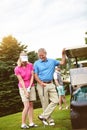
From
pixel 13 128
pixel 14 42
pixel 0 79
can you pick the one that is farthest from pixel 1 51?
pixel 13 128

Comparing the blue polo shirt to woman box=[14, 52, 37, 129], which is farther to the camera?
the blue polo shirt

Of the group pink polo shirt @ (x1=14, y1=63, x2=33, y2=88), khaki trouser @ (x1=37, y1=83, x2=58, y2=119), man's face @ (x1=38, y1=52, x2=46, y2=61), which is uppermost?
man's face @ (x1=38, y1=52, x2=46, y2=61)

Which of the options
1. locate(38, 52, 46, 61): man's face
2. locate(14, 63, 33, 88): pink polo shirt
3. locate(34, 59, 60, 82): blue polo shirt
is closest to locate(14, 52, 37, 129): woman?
locate(14, 63, 33, 88): pink polo shirt

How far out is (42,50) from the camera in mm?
9898

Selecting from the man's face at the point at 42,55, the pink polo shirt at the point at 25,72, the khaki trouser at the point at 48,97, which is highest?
the man's face at the point at 42,55

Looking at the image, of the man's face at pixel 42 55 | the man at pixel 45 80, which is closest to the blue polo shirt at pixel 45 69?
the man at pixel 45 80

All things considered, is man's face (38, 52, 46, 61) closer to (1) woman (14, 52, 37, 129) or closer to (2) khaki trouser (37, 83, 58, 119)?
(1) woman (14, 52, 37, 129)

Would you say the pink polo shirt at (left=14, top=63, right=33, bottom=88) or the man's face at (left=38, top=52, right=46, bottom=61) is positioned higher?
the man's face at (left=38, top=52, right=46, bottom=61)

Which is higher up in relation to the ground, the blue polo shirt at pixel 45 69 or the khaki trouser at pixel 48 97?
the blue polo shirt at pixel 45 69

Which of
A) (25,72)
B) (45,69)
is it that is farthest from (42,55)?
(25,72)

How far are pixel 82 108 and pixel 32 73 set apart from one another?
2.47 meters

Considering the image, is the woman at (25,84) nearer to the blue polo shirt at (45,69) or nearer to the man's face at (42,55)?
the blue polo shirt at (45,69)

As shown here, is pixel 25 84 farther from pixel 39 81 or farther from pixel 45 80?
pixel 45 80

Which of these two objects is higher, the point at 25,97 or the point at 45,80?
the point at 45,80
